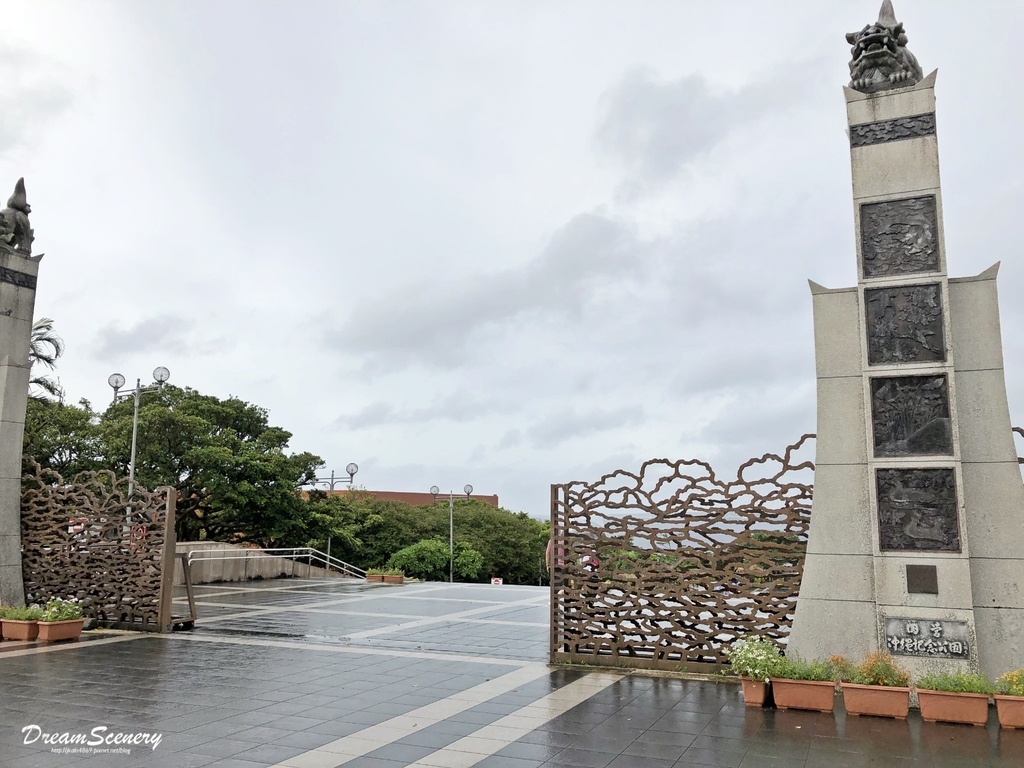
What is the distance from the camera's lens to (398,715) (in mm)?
6387

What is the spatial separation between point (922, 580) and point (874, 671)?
1.01 metres

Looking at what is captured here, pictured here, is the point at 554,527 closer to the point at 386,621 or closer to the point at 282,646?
the point at 282,646

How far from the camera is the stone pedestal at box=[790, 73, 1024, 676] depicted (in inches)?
269

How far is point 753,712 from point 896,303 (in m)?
4.09

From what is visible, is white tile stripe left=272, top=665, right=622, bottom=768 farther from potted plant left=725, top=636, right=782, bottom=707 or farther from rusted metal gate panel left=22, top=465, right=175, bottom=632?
rusted metal gate panel left=22, top=465, right=175, bottom=632

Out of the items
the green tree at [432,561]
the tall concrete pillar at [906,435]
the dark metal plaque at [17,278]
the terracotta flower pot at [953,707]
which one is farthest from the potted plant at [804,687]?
the green tree at [432,561]

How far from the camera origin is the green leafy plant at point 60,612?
9969mm

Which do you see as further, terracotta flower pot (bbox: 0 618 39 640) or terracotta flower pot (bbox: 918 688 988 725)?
terracotta flower pot (bbox: 0 618 39 640)

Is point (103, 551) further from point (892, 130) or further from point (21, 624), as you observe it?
point (892, 130)

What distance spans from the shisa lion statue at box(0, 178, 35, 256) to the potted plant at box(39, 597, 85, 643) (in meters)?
5.53

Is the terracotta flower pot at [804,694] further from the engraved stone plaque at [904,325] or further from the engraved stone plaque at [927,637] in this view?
the engraved stone plaque at [904,325]

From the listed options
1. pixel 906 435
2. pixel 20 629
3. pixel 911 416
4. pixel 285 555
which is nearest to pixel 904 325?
pixel 911 416

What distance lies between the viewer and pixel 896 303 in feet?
24.3

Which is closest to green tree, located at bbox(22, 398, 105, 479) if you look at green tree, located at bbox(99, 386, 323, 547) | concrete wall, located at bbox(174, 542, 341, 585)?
green tree, located at bbox(99, 386, 323, 547)
